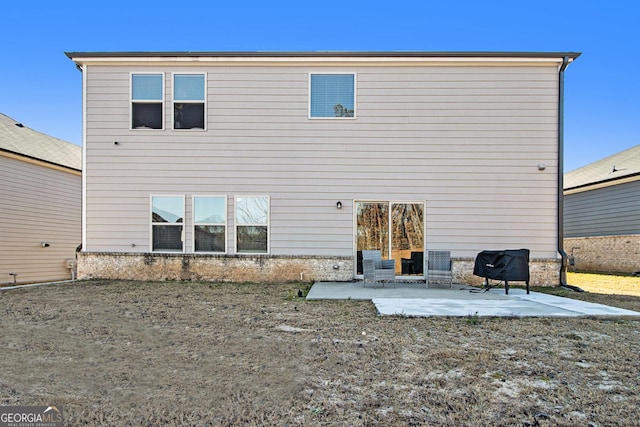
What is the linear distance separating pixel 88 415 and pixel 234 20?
1296cm

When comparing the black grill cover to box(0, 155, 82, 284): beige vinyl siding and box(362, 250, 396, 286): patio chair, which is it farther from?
box(0, 155, 82, 284): beige vinyl siding

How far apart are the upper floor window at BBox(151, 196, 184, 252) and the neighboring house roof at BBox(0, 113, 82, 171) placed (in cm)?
629

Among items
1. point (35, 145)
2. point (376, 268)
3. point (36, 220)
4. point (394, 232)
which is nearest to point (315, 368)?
point (376, 268)

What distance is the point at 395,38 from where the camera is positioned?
1241cm

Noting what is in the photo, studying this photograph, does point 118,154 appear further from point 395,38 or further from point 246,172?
point 395,38

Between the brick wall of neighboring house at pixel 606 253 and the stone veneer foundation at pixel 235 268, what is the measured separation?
6734 mm

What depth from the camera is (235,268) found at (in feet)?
28.0

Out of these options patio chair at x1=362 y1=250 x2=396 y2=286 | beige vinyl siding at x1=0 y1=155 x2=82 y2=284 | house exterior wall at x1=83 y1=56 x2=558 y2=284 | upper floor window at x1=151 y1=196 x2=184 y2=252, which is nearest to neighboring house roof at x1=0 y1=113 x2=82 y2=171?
beige vinyl siding at x1=0 y1=155 x2=82 y2=284

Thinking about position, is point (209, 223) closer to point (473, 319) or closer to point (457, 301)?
point (457, 301)

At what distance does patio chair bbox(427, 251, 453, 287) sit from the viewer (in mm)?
7641

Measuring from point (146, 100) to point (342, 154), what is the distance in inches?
198

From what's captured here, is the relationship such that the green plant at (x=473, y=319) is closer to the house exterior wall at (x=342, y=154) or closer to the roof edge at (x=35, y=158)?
the house exterior wall at (x=342, y=154)

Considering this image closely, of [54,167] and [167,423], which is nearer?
[167,423]

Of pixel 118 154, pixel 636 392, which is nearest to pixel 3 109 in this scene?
pixel 118 154
